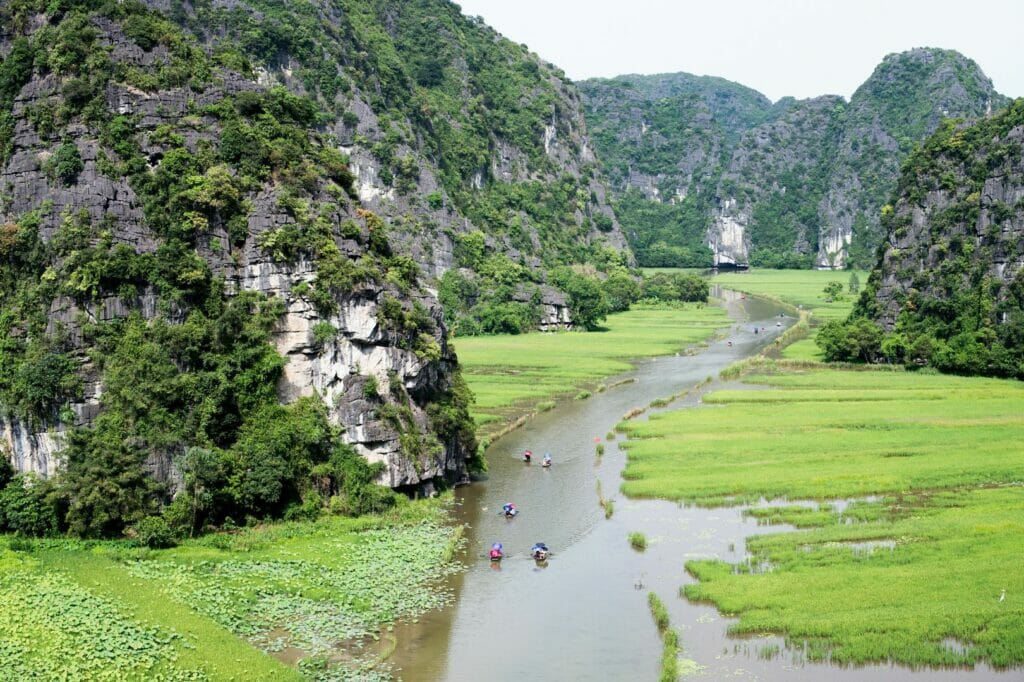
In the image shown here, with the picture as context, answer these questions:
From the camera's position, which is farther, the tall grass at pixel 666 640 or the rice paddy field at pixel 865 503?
the rice paddy field at pixel 865 503

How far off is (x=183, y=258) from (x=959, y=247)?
258 feet

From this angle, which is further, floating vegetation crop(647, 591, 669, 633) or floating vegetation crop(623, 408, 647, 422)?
floating vegetation crop(623, 408, 647, 422)

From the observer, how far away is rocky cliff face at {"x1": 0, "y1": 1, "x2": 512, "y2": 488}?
4212 cm

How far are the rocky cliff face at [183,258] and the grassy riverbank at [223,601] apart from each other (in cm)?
458

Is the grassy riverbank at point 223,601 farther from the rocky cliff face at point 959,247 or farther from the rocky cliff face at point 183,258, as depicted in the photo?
the rocky cliff face at point 959,247

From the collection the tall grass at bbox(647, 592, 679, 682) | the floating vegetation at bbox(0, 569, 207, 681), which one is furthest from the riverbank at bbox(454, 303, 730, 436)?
the floating vegetation at bbox(0, 569, 207, 681)

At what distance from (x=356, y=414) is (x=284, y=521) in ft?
17.9

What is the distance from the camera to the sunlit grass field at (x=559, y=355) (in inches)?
3169

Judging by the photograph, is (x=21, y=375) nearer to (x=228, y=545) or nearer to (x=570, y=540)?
(x=228, y=545)

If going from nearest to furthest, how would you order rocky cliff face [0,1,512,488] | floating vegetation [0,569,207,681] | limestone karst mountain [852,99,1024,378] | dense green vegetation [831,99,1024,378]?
floating vegetation [0,569,207,681] < rocky cliff face [0,1,512,488] < dense green vegetation [831,99,1024,378] < limestone karst mountain [852,99,1024,378]

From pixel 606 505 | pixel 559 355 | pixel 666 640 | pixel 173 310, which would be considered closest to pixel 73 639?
pixel 173 310

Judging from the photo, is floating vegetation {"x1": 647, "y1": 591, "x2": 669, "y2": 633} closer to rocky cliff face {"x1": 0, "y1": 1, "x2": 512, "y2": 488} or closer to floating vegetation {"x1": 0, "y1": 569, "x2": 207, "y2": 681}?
rocky cliff face {"x1": 0, "y1": 1, "x2": 512, "y2": 488}

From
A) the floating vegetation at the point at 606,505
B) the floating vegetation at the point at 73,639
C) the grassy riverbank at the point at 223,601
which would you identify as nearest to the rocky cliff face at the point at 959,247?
the floating vegetation at the point at 606,505

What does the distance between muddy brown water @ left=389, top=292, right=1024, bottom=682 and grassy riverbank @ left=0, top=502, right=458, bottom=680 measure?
169 centimetres
